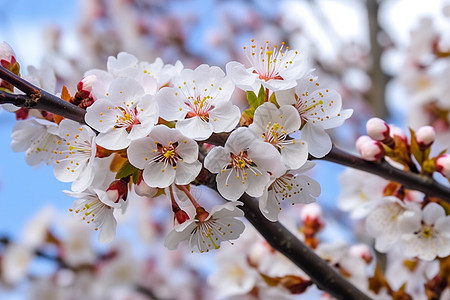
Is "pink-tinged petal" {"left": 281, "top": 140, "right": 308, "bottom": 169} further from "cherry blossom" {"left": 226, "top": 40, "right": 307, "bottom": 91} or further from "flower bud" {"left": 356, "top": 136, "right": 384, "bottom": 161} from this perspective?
"flower bud" {"left": 356, "top": 136, "right": 384, "bottom": 161}

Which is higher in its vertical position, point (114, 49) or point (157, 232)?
point (114, 49)

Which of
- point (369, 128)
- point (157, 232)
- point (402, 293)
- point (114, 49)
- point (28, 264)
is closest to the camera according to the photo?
point (369, 128)

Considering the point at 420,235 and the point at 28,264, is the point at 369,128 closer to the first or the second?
the point at 420,235

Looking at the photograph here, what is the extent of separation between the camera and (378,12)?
2.91 m

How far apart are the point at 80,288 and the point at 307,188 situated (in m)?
1.86

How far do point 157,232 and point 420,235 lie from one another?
10.9 ft

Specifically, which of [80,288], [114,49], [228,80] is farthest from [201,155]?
[114,49]

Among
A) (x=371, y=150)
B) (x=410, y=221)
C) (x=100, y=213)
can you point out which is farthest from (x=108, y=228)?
(x=410, y=221)

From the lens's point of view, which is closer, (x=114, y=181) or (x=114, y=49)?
(x=114, y=181)

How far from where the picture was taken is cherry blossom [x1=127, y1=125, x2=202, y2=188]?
70cm

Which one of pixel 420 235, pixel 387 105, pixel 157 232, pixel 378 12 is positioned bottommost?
pixel 157 232

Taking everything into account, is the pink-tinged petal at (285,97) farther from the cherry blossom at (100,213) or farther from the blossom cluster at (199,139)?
the cherry blossom at (100,213)

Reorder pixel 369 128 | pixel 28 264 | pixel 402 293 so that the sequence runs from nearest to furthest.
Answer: pixel 369 128 → pixel 402 293 → pixel 28 264

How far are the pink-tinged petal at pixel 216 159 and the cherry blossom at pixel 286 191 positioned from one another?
0.08m
